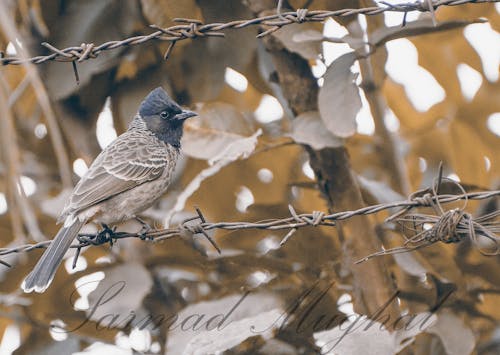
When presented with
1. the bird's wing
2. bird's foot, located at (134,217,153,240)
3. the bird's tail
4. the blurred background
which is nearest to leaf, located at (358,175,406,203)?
the blurred background

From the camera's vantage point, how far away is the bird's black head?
15.8ft

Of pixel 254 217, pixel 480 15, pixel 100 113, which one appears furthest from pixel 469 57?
pixel 100 113

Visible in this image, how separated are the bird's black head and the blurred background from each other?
8 cm

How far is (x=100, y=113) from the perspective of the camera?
16.7 feet

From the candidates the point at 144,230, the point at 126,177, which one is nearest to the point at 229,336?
the point at 144,230

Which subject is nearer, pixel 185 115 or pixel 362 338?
pixel 362 338

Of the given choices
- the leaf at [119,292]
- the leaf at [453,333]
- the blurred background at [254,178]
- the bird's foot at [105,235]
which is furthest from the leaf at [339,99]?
the leaf at [119,292]

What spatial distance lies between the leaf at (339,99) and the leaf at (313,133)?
16cm

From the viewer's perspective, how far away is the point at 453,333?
4289 millimetres

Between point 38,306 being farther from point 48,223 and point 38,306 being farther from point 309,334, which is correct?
point 309,334

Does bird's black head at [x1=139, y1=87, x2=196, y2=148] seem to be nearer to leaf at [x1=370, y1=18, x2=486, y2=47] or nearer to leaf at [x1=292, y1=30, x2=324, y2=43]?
leaf at [x1=292, y1=30, x2=324, y2=43]

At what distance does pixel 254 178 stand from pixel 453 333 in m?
1.71

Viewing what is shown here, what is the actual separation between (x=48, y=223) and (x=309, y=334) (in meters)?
1.69

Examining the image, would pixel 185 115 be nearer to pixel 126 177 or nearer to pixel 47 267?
pixel 126 177
